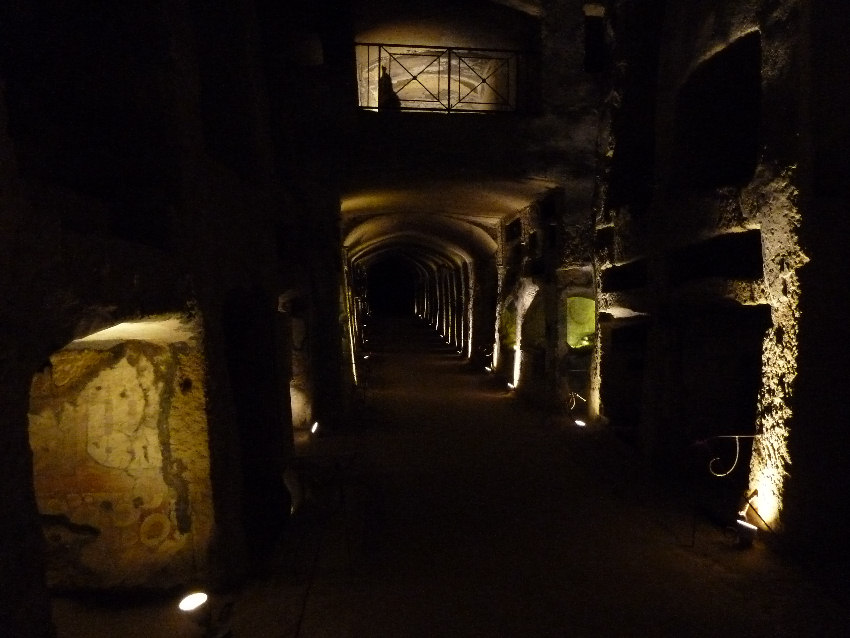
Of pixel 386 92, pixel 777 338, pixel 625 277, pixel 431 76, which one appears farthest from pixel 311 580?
pixel 431 76

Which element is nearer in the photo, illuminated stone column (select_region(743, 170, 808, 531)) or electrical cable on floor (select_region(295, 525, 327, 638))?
electrical cable on floor (select_region(295, 525, 327, 638))

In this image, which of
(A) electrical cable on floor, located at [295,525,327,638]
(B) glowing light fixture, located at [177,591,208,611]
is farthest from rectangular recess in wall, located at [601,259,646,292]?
(B) glowing light fixture, located at [177,591,208,611]

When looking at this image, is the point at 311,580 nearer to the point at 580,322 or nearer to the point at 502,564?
the point at 502,564

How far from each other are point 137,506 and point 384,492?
3.28 m

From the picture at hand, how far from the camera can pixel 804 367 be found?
5078 millimetres

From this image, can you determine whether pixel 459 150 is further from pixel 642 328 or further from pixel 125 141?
pixel 125 141

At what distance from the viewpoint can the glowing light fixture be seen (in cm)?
409

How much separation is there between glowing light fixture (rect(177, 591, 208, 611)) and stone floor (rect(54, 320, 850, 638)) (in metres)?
0.19

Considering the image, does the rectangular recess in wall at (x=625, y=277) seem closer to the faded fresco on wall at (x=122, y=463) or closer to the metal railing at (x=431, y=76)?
the metal railing at (x=431, y=76)

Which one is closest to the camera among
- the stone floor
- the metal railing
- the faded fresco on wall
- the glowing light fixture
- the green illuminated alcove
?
the glowing light fixture

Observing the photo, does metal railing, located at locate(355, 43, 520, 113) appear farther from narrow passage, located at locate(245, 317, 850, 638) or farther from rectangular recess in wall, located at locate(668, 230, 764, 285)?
narrow passage, located at locate(245, 317, 850, 638)

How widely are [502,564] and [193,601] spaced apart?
8.99 ft

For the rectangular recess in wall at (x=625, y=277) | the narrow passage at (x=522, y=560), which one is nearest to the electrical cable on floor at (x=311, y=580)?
the narrow passage at (x=522, y=560)

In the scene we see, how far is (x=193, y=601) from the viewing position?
4.15m
